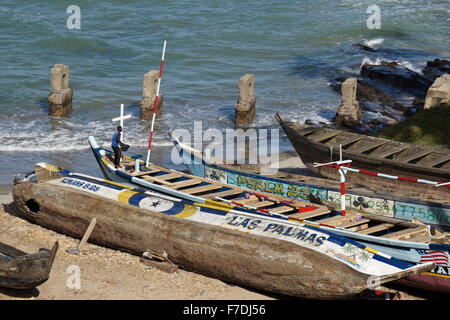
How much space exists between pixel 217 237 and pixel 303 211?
2.39m

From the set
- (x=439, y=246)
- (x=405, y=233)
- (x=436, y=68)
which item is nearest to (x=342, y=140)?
(x=405, y=233)

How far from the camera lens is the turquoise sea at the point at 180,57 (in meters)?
26.3

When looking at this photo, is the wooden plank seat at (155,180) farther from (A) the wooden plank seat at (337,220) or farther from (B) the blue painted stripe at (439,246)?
(B) the blue painted stripe at (439,246)

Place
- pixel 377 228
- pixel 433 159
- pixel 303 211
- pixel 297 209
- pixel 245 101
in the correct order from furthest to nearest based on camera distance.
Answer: pixel 245 101
pixel 433 159
pixel 297 209
pixel 303 211
pixel 377 228

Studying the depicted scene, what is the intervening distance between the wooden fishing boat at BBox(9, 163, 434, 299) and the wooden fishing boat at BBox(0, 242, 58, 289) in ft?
8.81

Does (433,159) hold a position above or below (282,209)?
above

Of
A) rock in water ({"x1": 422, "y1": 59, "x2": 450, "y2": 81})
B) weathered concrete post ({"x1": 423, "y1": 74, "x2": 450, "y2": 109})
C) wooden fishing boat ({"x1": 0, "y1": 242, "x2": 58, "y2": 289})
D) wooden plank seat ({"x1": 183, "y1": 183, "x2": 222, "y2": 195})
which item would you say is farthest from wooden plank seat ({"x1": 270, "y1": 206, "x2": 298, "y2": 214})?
rock in water ({"x1": 422, "y1": 59, "x2": 450, "y2": 81})

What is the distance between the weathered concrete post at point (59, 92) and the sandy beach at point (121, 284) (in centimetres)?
1302

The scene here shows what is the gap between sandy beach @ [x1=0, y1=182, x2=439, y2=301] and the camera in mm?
12281

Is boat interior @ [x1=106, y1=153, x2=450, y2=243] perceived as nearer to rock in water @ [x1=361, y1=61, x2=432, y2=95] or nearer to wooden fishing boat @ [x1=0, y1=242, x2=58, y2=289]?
wooden fishing boat @ [x1=0, y1=242, x2=58, y2=289]

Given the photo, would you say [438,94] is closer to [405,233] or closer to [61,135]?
[405,233]

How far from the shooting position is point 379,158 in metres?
17.2

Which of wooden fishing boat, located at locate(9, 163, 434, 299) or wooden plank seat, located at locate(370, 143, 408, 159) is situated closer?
wooden fishing boat, located at locate(9, 163, 434, 299)

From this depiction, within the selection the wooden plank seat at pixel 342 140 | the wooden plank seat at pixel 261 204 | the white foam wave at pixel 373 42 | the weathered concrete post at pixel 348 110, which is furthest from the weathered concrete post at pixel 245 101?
the white foam wave at pixel 373 42
